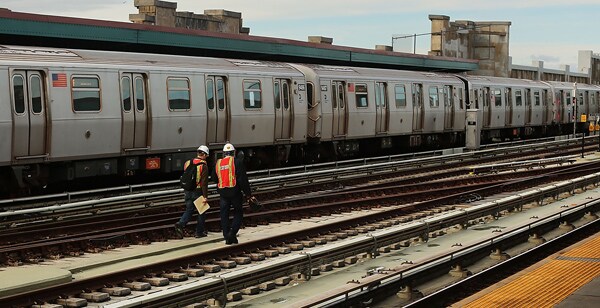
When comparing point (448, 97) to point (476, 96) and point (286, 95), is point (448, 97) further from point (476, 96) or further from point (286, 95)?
point (286, 95)

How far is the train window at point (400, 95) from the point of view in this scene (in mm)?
33875

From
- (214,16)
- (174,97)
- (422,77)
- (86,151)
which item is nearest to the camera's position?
(86,151)

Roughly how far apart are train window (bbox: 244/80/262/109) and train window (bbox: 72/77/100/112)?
18.8ft

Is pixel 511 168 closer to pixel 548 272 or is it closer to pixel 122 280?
pixel 548 272

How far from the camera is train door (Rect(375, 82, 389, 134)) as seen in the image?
3256 centimetres

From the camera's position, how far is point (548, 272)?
12336 mm

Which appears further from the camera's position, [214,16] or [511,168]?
[214,16]

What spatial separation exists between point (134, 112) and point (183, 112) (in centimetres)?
179

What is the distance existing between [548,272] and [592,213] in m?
7.00

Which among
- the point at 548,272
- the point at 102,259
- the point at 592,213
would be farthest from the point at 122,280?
the point at 592,213

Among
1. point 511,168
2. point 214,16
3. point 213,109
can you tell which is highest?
point 214,16

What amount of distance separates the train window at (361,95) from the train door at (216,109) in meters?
7.39

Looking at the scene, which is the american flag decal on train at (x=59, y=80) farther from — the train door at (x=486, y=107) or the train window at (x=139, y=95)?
the train door at (x=486, y=107)

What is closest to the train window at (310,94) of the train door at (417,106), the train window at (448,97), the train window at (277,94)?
the train window at (277,94)
